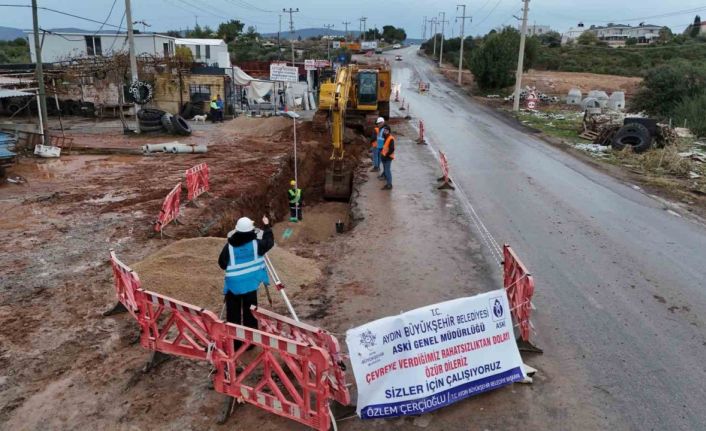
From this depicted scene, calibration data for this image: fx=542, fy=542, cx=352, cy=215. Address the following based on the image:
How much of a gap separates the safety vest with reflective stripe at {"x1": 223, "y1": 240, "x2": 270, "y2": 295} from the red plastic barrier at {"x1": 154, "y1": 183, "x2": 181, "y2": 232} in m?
5.42

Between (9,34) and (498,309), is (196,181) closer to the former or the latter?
(498,309)

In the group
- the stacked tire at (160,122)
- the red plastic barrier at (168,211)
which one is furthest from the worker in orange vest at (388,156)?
the stacked tire at (160,122)

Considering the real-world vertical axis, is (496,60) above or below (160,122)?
above

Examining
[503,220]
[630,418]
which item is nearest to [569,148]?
[503,220]

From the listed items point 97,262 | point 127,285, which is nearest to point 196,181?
point 97,262

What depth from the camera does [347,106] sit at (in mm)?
25203

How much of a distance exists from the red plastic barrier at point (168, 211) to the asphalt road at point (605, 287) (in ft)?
22.0

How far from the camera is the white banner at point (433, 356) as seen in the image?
17.8 ft

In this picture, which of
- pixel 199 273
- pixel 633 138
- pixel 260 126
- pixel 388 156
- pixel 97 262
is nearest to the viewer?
pixel 199 273

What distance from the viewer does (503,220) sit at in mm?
12648

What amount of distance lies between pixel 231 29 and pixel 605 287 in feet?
372

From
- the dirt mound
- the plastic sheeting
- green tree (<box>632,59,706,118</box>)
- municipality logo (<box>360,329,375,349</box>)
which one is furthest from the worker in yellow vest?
the plastic sheeting

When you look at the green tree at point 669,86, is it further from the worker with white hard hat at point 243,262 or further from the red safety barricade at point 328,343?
the red safety barricade at point 328,343

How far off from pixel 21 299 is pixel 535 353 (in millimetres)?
7606
